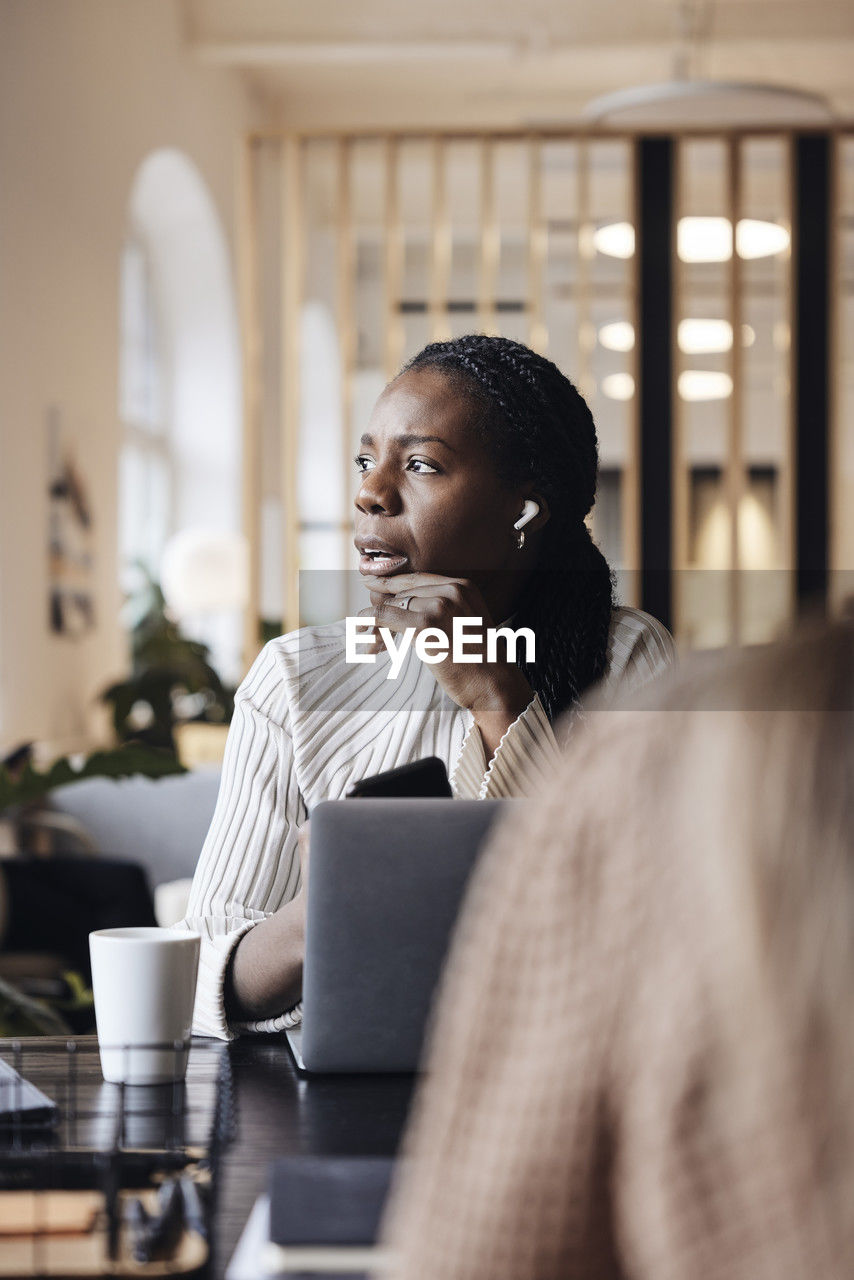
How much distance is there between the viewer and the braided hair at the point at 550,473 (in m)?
1.33

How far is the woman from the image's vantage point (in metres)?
1.22

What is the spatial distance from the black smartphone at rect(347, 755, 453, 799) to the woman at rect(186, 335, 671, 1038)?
24 centimetres

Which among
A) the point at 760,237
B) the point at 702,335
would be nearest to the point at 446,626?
the point at 760,237

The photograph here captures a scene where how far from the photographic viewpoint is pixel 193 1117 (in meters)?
0.81

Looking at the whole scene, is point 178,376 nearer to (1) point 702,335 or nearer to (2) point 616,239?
(1) point 702,335

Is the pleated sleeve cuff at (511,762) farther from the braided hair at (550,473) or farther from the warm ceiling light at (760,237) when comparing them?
the warm ceiling light at (760,237)

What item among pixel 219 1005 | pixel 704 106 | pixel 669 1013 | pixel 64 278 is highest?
pixel 704 106

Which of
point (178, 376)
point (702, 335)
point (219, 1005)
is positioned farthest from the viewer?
point (178, 376)

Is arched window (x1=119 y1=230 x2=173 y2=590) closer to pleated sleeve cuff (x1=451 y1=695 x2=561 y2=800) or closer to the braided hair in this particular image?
the braided hair

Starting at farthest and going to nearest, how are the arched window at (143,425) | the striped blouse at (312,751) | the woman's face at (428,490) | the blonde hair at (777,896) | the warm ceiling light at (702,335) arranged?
the arched window at (143,425), the warm ceiling light at (702,335), the woman's face at (428,490), the striped blouse at (312,751), the blonde hair at (777,896)

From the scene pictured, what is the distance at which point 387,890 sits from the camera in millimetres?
807

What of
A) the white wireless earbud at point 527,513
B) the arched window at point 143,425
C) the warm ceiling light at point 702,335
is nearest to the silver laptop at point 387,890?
the white wireless earbud at point 527,513

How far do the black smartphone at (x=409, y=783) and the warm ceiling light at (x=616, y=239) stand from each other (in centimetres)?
408

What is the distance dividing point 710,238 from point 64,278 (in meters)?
2.27
